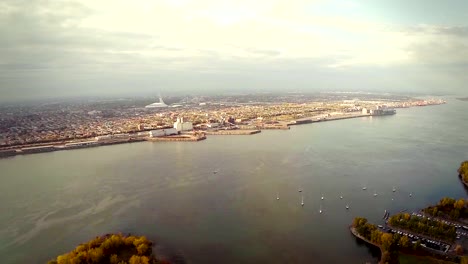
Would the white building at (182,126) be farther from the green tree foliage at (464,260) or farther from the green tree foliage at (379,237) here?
the green tree foliage at (464,260)

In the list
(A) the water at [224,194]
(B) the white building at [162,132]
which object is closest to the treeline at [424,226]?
(A) the water at [224,194]

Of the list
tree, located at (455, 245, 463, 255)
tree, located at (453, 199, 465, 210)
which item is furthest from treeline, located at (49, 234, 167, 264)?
tree, located at (453, 199, 465, 210)

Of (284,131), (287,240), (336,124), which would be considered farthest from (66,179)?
(336,124)

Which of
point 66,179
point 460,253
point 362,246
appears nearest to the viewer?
point 460,253

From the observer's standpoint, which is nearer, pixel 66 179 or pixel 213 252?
pixel 213 252

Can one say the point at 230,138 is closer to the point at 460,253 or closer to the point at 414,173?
the point at 414,173

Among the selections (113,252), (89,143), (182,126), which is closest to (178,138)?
(182,126)

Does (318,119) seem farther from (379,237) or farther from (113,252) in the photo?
(113,252)
